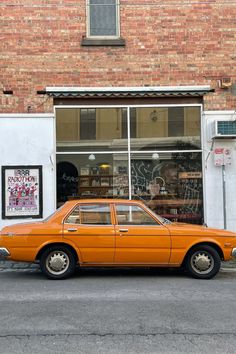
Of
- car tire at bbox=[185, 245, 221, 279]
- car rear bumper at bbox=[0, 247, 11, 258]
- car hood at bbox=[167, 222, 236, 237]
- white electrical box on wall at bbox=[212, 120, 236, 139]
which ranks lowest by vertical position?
car tire at bbox=[185, 245, 221, 279]

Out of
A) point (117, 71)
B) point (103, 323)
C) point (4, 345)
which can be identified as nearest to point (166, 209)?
point (117, 71)

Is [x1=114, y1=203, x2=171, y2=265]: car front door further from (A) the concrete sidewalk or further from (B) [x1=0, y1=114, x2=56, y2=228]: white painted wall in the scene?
(B) [x1=0, y1=114, x2=56, y2=228]: white painted wall

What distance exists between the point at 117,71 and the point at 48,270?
6.31 m

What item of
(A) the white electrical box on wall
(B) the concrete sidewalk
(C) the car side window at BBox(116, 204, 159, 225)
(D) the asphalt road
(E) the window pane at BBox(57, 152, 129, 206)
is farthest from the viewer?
(E) the window pane at BBox(57, 152, 129, 206)

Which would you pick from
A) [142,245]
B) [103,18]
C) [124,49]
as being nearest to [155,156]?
[124,49]

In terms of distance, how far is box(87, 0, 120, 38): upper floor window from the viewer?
13.1 metres

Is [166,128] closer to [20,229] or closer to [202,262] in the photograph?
[202,262]

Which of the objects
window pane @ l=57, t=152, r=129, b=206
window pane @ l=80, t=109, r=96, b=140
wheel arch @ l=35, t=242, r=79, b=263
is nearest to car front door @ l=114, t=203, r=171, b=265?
wheel arch @ l=35, t=242, r=79, b=263

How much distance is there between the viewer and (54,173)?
1287cm

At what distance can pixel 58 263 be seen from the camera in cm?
871

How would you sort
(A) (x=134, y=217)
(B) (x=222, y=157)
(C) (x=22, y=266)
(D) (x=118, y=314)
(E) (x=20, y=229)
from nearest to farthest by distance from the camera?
(D) (x=118, y=314), (E) (x=20, y=229), (A) (x=134, y=217), (C) (x=22, y=266), (B) (x=222, y=157)

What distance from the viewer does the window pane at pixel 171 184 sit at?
13102 millimetres

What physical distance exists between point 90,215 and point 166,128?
196 inches

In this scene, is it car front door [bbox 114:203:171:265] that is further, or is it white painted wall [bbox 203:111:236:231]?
white painted wall [bbox 203:111:236:231]
